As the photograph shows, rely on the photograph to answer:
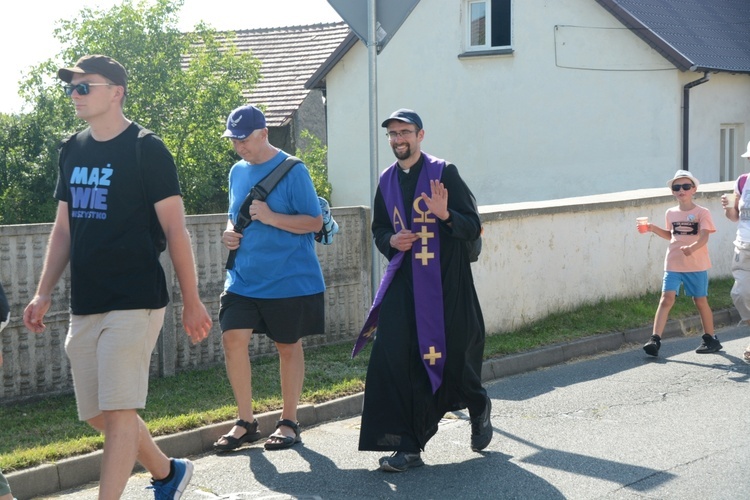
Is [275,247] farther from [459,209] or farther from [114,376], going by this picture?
[114,376]

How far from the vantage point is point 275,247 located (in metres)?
6.58

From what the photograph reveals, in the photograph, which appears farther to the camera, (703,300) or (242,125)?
(703,300)

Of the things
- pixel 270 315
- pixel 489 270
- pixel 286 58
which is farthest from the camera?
pixel 286 58

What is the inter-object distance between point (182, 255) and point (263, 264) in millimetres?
1779

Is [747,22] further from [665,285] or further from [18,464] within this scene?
[18,464]

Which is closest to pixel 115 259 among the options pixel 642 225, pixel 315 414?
pixel 315 414

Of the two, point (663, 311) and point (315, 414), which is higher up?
point (663, 311)

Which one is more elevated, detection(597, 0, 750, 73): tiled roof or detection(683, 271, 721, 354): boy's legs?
detection(597, 0, 750, 73): tiled roof

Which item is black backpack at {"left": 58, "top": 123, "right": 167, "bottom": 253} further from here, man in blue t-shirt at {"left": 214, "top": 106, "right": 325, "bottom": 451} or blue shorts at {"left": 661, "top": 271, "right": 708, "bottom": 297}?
blue shorts at {"left": 661, "top": 271, "right": 708, "bottom": 297}

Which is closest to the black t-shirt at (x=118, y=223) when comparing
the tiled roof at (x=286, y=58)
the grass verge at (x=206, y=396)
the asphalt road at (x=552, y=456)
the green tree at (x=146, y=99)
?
the asphalt road at (x=552, y=456)

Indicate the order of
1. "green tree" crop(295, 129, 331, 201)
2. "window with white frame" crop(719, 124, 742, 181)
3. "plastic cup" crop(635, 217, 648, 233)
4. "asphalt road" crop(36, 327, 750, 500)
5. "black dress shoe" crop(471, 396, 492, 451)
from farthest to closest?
"green tree" crop(295, 129, 331, 201) < "window with white frame" crop(719, 124, 742, 181) < "plastic cup" crop(635, 217, 648, 233) < "black dress shoe" crop(471, 396, 492, 451) < "asphalt road" crop(36, 327, 750, 500)

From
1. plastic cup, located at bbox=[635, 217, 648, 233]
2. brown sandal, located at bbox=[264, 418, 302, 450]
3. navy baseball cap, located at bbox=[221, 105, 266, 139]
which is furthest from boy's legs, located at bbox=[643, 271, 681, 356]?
navy baseball cap, located at bbox=[221, 105, 266, 139]

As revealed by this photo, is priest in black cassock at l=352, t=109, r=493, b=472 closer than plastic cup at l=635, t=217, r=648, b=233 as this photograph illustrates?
Yes

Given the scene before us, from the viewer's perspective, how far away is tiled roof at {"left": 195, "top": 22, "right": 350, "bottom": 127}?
29906 millimetres
